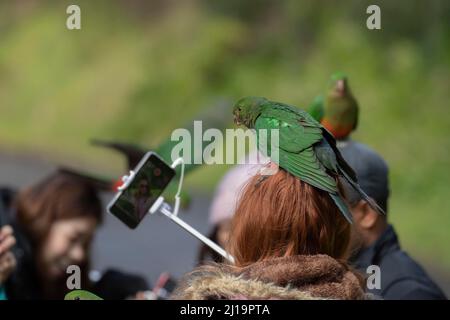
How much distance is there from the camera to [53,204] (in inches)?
135

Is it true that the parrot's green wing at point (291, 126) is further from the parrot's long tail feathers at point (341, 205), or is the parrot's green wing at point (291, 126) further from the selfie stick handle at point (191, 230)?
the selfie stick handle at point (191, 230)

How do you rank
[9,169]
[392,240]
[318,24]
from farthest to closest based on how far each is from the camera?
[318,24] < [9,169] < [392,240]

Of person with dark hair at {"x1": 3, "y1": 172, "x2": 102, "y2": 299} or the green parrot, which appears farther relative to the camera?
person with dark hair at {"x1": 3, "y1": 172, "x2": 102, "y2": 299}

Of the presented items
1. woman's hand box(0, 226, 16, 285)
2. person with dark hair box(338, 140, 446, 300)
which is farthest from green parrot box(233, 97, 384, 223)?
woman's hand box(0, 226, 16, 285)

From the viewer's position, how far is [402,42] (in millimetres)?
10227

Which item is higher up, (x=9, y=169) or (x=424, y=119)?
(x=424, y=119)

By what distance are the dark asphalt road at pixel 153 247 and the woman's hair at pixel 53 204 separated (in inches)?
114

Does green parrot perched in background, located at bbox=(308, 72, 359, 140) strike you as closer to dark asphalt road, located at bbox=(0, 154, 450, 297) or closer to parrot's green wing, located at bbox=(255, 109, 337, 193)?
parrot's green wing, located at bbox=(255, 109, 337, 193)

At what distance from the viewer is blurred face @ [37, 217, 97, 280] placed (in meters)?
3.38

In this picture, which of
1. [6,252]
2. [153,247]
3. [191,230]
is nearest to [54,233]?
[6,252]

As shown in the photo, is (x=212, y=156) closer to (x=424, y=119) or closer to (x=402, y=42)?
(x=424, y=119)
